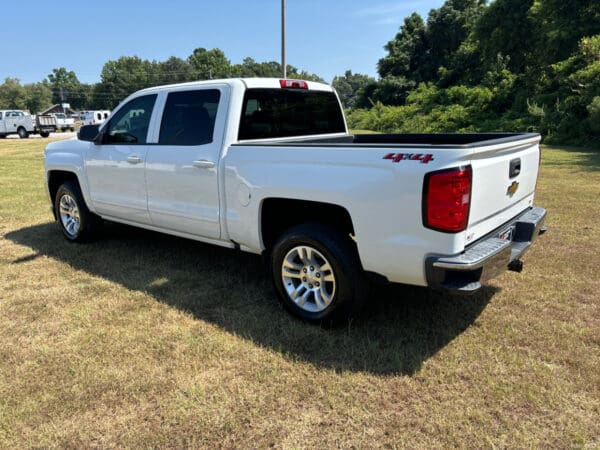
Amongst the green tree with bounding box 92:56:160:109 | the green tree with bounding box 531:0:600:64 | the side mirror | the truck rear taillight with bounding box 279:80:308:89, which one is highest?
the green tree with bounding box 92:56:160:109

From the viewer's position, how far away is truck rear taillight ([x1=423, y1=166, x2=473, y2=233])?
9.00ft

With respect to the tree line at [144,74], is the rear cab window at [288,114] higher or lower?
lower

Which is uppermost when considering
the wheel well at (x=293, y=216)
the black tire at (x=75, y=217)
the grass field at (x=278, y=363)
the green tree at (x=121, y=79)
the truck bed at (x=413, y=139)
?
the green tree at (x=121, y=79)

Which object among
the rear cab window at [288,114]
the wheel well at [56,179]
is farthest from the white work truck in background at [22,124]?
the rear cab window at [288,114]

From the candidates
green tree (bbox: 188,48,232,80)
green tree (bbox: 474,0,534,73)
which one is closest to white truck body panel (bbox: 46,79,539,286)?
green tree (bbox: 474,0,534,73)

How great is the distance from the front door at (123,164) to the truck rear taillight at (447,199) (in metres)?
2.98

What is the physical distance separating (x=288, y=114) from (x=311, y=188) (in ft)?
4.72

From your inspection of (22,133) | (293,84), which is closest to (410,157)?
(293,84)

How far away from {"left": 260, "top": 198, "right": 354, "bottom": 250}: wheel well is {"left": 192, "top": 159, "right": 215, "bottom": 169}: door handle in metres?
0.62

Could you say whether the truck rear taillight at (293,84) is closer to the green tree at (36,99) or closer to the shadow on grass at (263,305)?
the shadow on grass at (263,305)

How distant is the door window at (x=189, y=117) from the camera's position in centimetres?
414

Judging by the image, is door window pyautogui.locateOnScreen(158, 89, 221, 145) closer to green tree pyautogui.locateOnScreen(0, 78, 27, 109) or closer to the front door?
the front door

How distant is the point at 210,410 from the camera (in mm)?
2711

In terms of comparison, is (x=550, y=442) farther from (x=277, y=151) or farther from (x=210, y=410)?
(x=277, y=151)
